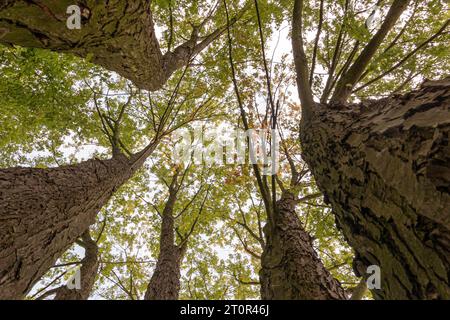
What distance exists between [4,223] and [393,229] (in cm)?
289

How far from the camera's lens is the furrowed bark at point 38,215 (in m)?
2.18

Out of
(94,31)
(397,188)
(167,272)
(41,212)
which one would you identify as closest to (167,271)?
(167,272)

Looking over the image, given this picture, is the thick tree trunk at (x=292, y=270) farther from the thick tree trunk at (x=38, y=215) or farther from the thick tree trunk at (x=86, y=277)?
the thick tree trunk at (x=86, y=277)

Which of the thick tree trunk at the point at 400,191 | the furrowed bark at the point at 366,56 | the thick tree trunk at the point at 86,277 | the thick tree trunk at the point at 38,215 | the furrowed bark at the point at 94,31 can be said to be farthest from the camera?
the thick tree trunk at the point at 86,277

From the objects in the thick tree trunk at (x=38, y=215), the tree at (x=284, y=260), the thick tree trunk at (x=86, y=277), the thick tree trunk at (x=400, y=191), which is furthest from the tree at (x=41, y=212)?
the thick tree trunk at (x=86, y=277)

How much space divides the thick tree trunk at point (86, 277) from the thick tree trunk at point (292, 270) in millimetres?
4838

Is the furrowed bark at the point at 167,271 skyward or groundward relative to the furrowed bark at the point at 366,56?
groundward

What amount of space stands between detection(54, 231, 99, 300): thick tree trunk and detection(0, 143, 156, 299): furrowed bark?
2864 mm

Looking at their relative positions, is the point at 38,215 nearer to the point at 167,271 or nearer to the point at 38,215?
the point at 38,215

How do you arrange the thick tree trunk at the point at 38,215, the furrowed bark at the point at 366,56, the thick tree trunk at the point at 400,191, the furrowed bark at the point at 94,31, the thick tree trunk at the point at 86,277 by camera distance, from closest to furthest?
the thick tree trunk at the point at 400,191
the thick tree trunk at the point at 38,215
the furrowed bark at the point at 94,31
the furrowed bark at the point at 366,56
the thick tree trunk at the point at 86,277

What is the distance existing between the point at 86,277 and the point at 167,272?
6.98 ft
